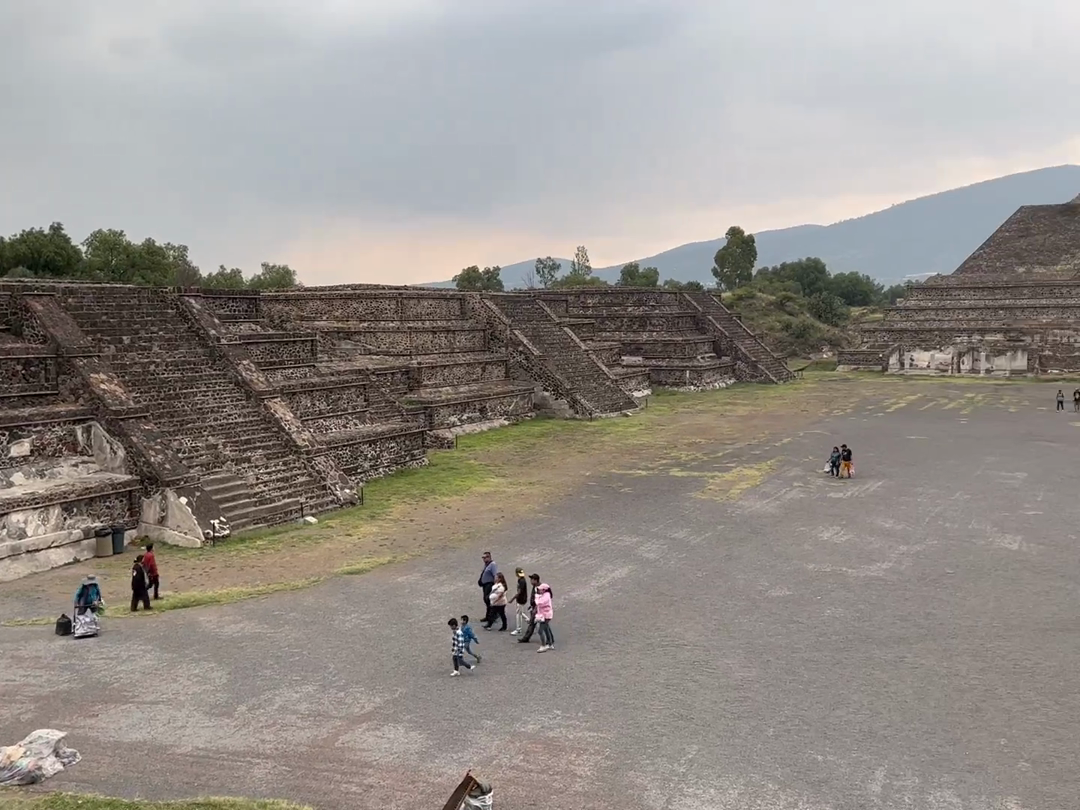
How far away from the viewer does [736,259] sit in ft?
259

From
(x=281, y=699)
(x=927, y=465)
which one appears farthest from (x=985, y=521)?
(x=281, y=699)

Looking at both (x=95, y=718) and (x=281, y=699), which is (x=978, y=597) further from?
(x=95, y=718)

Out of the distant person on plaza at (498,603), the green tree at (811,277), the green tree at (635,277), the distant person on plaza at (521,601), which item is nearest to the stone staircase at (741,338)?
the green tree at (635,277)

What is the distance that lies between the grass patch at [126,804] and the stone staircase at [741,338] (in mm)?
42761

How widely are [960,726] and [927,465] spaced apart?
16.3m

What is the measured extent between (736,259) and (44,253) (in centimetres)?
5840

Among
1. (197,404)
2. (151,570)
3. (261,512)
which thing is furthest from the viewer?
(197,404)

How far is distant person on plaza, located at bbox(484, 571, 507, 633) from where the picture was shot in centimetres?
1239

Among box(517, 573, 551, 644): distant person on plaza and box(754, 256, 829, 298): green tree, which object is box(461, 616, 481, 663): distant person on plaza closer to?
box(517, 573, 551, 644): distant person on plaza

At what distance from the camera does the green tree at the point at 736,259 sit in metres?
78.7

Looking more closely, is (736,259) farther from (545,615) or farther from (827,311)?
(545,615)

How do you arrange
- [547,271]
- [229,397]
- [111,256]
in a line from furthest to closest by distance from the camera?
1. [547,271]
2. [111,256]
3. [229,397]

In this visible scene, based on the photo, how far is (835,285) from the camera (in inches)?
3337

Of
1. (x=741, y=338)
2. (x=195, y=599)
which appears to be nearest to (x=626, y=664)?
(x=195, y=599)
